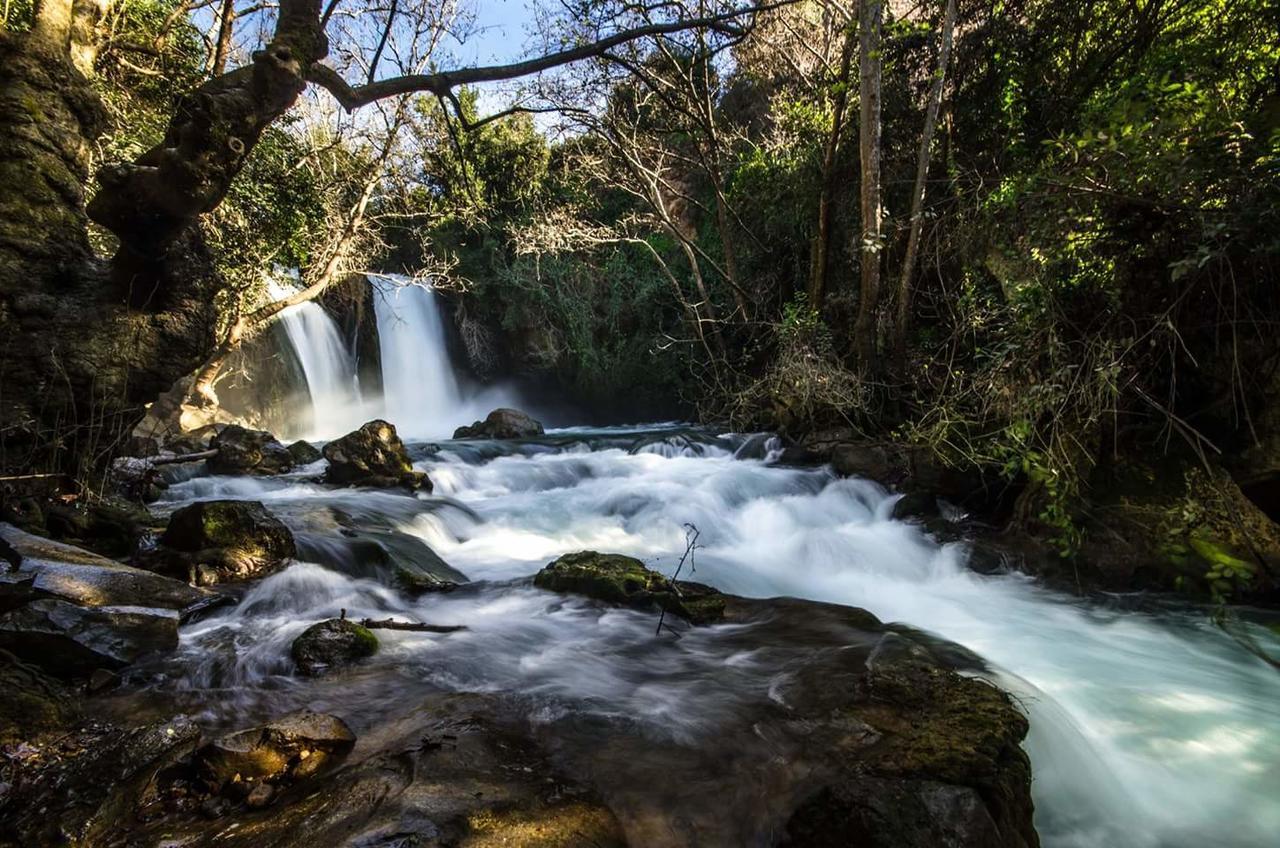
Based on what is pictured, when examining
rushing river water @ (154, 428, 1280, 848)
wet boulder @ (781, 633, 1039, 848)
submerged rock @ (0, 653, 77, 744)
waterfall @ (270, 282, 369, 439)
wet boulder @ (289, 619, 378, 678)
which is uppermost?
waterfall @ (270, 282, 369, 439)

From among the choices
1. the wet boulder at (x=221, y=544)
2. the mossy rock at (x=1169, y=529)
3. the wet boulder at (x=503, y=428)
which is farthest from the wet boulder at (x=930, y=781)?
the wet boulder at (x=503, y=428)

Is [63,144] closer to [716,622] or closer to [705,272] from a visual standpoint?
[716,622]

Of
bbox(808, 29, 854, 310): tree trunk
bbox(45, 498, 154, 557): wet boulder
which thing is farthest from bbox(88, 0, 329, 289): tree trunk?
bbox(808, 29, 854, 310): tree trunk

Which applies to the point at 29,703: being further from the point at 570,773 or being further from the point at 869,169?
the point at 869,169

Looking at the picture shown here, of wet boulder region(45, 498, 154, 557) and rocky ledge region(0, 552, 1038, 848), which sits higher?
wet boulder region(45, 498, 154, 557)

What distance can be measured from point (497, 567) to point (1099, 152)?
228 inches

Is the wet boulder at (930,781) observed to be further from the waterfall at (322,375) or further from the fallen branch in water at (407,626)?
the waterfall at (322,375)

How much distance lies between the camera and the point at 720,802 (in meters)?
2.25

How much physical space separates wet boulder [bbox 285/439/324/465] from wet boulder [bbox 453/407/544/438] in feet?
11.9

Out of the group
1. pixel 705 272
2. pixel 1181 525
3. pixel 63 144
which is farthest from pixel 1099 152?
pixel 705 272

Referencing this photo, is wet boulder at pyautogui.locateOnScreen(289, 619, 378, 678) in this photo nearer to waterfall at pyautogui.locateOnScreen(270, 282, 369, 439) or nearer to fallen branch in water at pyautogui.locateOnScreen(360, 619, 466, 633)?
fallen branch in water at pyautogui.locateOnScreen(360, 619, 466, 633)

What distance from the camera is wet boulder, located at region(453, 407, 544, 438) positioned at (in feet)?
45.2

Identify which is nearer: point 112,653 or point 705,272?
point 112,653

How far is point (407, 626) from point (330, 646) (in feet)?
1.65
